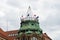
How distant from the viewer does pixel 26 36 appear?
12000 cm

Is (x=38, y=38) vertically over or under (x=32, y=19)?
under

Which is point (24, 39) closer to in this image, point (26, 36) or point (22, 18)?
point (26, 36)

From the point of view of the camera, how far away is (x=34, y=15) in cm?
12506

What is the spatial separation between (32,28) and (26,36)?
15.0 feet

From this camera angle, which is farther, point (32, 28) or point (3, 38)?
point (32, 28)

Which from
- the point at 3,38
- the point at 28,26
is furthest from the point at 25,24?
the point at 3,38

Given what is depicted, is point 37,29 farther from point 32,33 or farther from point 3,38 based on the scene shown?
point 3,38

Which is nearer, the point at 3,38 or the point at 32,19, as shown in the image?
the point at 3,38

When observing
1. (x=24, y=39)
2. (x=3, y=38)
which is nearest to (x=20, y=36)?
(x=24, y=39)

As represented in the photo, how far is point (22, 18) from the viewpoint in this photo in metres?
124

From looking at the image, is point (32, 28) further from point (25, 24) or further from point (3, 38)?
point (3, 38)

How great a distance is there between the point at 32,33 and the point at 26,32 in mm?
2520

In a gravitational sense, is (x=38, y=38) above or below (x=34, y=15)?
below

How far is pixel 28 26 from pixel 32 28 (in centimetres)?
203
